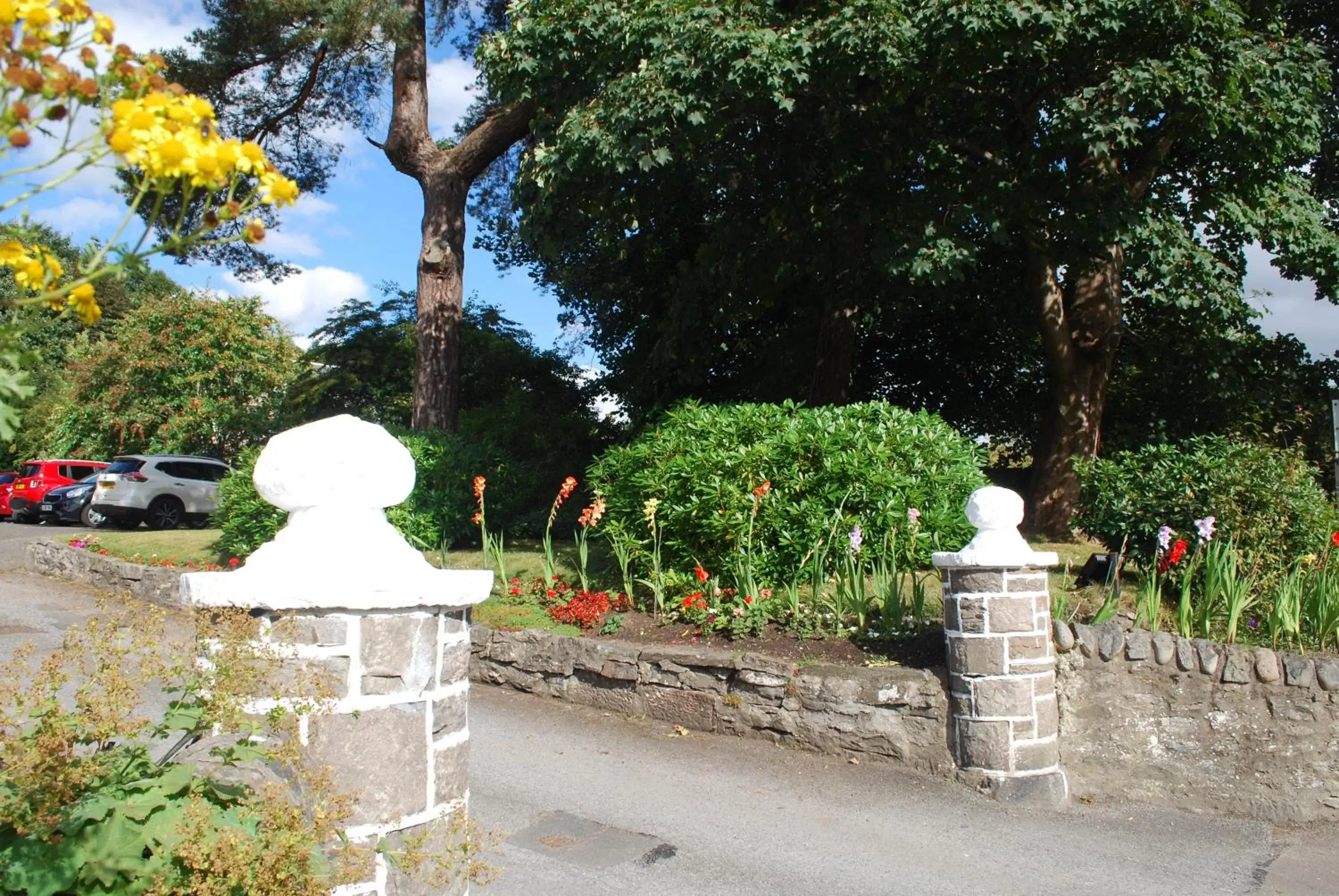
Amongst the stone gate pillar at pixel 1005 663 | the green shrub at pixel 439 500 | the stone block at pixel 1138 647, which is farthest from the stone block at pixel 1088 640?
the green shrub at pixel 439 500

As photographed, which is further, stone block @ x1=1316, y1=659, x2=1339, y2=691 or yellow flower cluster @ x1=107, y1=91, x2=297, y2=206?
stone block @ x1=1316, y1=659, x2=1339, y2=691

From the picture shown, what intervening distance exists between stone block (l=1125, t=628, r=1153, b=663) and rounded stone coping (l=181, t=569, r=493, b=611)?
468 centimetres

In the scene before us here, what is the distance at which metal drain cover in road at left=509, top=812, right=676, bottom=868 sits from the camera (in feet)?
16.7

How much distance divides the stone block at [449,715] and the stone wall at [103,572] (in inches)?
332

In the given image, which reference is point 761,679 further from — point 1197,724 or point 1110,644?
point 1197,724

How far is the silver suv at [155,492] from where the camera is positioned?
802 inches

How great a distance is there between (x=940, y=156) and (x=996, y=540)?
543cm

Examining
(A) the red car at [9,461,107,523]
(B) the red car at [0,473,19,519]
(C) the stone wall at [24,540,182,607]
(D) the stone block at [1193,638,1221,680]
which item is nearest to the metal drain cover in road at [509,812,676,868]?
(D) the stone block at [1193,638,1221,680]

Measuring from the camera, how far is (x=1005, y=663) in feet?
19.5

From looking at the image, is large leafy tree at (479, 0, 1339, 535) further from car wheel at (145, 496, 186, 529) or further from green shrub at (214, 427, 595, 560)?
car wheel at (145, 496, 186, 529)

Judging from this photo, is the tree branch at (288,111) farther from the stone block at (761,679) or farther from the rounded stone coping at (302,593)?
the rounded stone coping at (302,593)

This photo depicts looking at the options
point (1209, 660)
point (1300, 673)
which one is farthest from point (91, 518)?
point (1300, 673)

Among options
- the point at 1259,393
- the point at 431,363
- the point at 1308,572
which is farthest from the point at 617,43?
the point at 1259,393

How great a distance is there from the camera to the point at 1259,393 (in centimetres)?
1252
